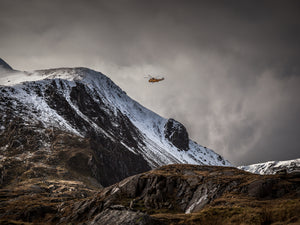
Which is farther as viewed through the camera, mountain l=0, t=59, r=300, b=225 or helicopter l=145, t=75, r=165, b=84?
helicopter l=145, t=75, r=165, b=84

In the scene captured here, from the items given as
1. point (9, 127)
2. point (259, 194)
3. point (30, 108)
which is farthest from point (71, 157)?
point (259, 194)

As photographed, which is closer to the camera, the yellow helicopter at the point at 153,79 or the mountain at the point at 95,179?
the mountain at the point at 95,179

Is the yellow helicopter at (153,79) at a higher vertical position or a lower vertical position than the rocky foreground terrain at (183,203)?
higher

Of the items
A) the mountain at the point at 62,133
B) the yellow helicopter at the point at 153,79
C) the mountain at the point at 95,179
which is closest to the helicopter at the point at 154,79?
the yellow helicopter at the point at 153,79

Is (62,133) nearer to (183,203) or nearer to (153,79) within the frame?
(153,79)

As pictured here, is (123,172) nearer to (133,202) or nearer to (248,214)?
(133,202)

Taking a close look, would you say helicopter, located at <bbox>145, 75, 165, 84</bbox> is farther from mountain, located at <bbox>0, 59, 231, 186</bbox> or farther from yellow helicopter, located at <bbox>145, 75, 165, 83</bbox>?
mountain, located at <bbox>0, 59, 231, 186</bbox>

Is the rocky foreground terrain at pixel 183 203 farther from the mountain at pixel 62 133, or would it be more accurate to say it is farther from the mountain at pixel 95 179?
the mountain at pixel 62 133

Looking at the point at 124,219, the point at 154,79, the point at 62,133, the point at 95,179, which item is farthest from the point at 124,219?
the point at 62,133

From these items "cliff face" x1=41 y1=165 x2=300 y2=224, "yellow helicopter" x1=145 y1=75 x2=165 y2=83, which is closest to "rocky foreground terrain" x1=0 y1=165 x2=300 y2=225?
"cliff face" x1=41 y1=165 x2=300 y2=224

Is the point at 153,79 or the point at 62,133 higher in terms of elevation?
the point at 153,79
